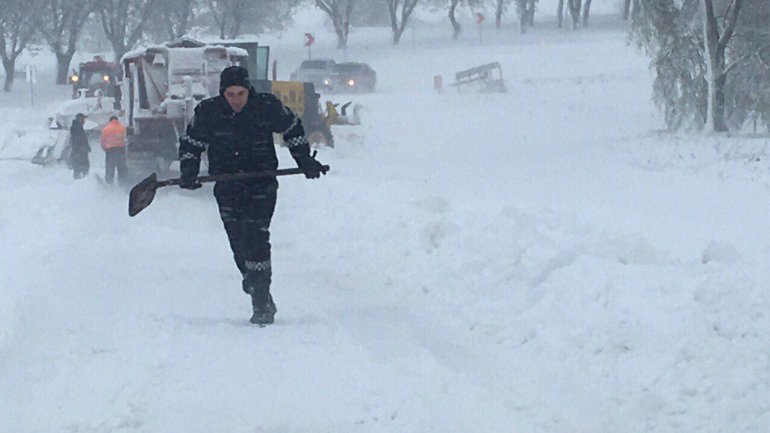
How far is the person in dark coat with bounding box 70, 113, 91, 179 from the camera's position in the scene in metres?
21.2

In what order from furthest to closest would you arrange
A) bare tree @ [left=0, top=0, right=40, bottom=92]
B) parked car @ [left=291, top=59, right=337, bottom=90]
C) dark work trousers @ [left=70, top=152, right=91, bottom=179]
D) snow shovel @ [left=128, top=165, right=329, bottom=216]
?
bare tree @ [left=0, top=0, right=40, bottom=92] < parked car @ [left=291, top=59, right=337, bottom=90] < dark work trousers @ [left=70, top=152, right=91, bottom=179] < snow shovel @ [left=128, top=165, right=329, bottom=216]

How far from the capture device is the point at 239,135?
7.65 meters

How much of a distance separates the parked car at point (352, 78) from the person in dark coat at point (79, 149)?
100ft

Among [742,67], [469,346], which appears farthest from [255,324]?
[742,67]

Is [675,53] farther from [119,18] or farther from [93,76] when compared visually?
[119,18]

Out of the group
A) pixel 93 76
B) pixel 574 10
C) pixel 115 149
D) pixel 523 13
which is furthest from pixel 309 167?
pixel 523 13

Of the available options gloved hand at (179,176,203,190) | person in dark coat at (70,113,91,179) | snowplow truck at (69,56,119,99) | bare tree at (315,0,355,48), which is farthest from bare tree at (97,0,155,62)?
gloved hand at (179,176,203,190)

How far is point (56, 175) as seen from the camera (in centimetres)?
2280

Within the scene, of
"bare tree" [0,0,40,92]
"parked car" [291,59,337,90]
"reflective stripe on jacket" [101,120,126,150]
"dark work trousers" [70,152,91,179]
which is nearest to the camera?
"reflective stripe on jacket" [101,120,126,150]

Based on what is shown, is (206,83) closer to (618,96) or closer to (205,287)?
(205,287)

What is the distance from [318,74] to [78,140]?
1194 inches

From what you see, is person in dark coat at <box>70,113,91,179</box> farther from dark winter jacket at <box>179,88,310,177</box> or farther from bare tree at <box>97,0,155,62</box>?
bare tree at <box>97,0,155,62</box>

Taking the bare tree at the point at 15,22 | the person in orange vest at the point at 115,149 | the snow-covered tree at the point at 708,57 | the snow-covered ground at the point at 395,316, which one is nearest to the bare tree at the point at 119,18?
the bare tree at the point at 15,22

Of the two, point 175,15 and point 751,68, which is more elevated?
point 751,68
